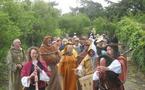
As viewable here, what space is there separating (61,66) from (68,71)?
0.85 ft

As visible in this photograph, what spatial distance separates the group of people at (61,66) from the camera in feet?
31.0

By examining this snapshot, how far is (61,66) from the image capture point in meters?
15.2

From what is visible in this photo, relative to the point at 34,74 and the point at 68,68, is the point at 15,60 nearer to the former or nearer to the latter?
the point at 68,68

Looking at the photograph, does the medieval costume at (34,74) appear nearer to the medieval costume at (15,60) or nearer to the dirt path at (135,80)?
the medieval costume at (15,60)

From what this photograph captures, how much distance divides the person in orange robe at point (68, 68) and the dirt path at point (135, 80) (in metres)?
3.78

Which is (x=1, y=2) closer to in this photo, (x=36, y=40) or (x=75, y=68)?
(x=75, y=68)

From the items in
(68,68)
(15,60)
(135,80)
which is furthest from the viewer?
(135,80)

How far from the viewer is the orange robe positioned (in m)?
15.0

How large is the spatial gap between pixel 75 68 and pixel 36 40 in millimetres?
21589

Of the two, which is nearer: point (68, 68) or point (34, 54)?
point (34, 54)

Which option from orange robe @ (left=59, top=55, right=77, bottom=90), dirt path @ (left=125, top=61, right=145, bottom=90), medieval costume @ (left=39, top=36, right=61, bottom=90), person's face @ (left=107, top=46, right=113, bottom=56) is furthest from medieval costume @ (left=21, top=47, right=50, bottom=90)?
dirt path @ (left=125, top=61, right=145, bottom=90)

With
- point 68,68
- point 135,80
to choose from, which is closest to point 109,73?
point 68,68

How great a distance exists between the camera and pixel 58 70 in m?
15.0

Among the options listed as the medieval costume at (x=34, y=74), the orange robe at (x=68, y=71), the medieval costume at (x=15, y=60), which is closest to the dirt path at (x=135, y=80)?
the orange robe at (x=68, y=71)
